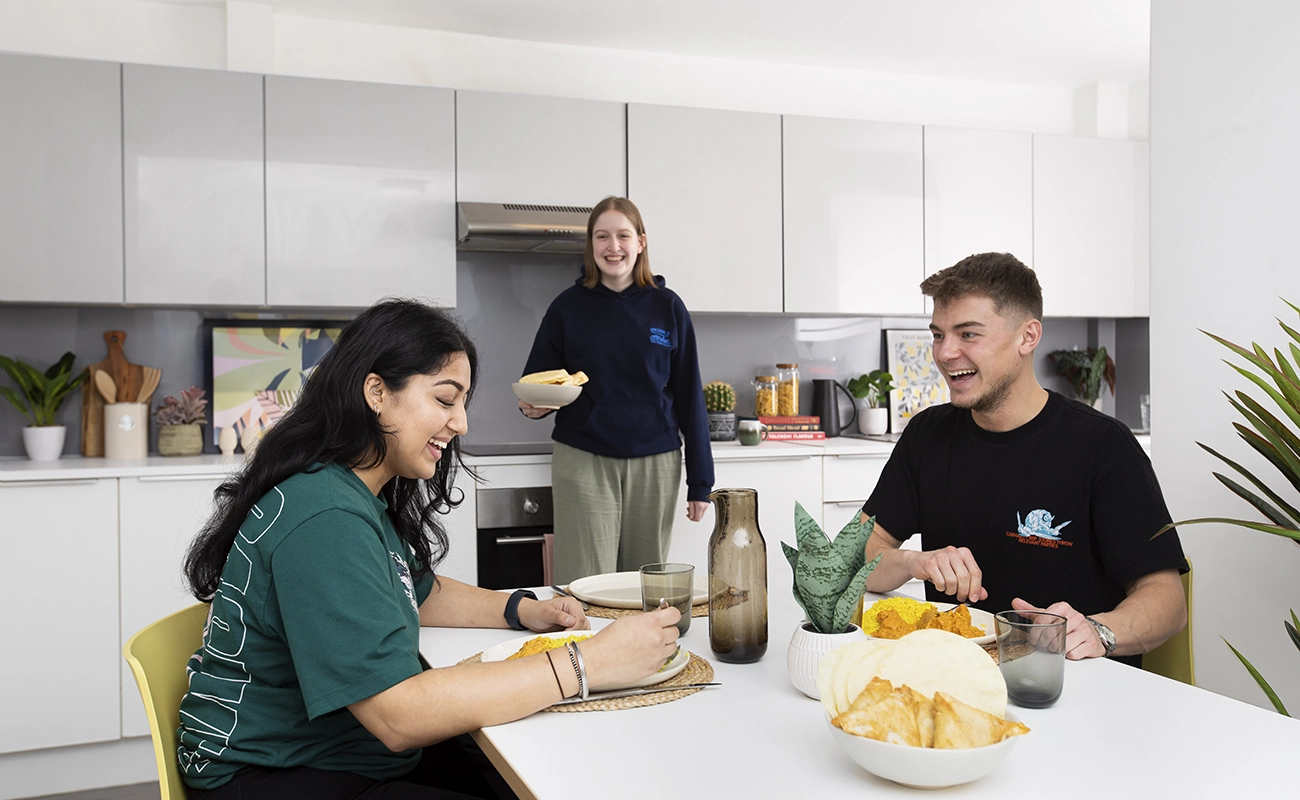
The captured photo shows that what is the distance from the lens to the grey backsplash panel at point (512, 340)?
139 inches

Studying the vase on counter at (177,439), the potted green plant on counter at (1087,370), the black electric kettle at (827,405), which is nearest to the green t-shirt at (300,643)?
the vase on counter at (177,439)

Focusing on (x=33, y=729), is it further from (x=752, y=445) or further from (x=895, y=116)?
(x=895, y=116)

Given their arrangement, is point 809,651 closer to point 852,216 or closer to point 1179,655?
point 1179,655

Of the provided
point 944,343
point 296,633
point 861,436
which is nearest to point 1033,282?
point 944,343

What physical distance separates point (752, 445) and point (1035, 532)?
2.21 m

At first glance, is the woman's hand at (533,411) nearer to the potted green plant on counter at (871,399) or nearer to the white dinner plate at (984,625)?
the white dinner plate at (984,625)

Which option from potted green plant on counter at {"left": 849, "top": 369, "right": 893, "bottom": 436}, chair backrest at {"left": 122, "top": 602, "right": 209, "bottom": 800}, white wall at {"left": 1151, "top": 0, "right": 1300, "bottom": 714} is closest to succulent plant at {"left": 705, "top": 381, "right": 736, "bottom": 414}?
potted green plant on counter at {"left": 849, "top": 369, "right": 893, "bottom": 436}

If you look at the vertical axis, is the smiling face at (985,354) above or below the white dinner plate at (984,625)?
above

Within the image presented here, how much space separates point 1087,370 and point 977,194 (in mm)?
1126

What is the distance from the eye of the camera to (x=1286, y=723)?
3.67ft

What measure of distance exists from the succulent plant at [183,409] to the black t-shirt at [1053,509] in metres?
2.76

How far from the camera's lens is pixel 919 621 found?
54.3 inches

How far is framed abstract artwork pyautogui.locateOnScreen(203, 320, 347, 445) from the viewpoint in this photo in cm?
366

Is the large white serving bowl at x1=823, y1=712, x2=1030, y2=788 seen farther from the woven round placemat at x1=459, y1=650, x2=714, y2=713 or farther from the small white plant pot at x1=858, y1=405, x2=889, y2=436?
the small white plant pot at x1=858, y1=405, x2=889, y2=436
